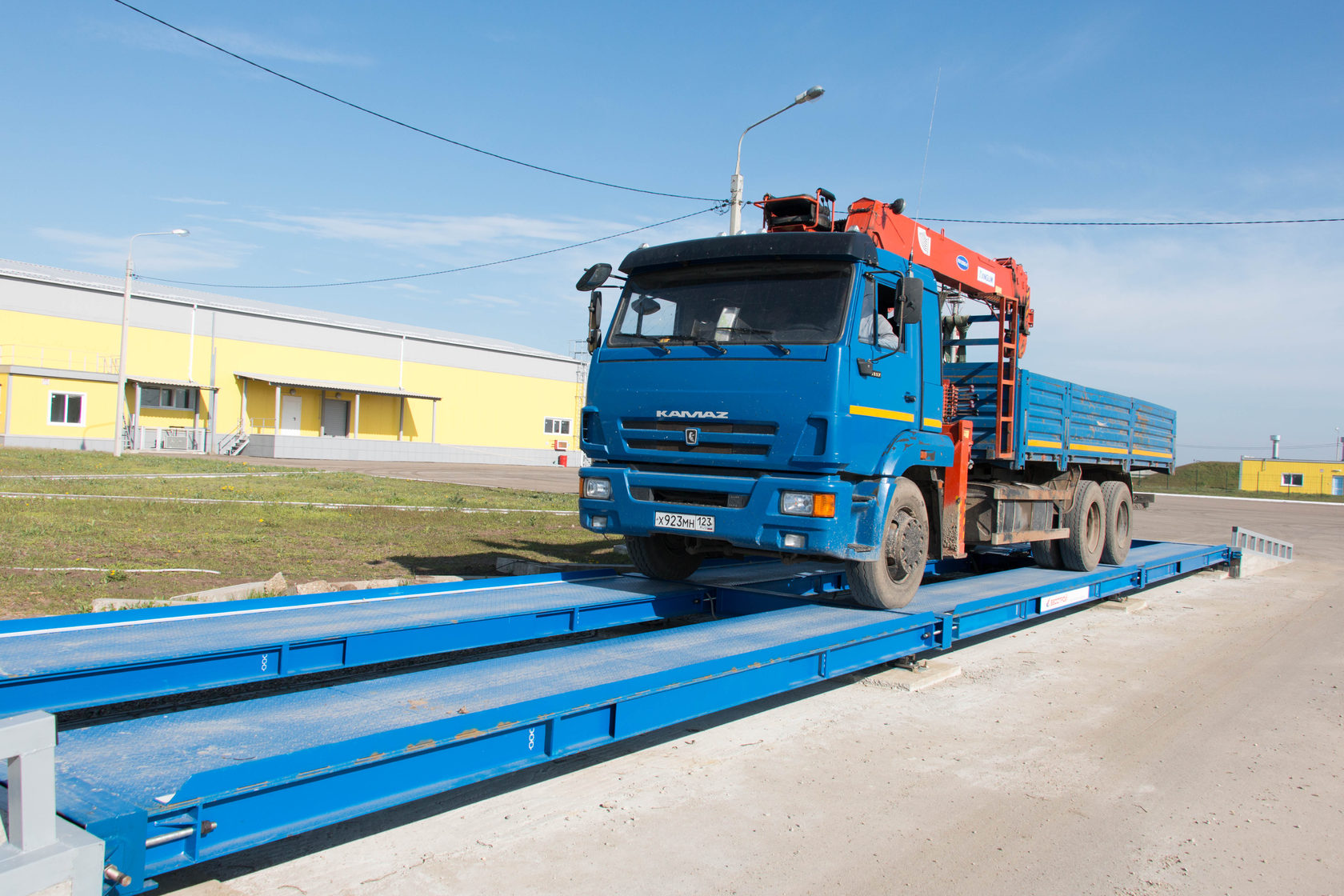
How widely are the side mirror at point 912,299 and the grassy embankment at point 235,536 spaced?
6.12 meters

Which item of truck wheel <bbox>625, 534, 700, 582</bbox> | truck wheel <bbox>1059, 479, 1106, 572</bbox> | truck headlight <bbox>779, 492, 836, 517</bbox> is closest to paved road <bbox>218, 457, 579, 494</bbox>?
truck wheel <bbox>1059, 479, 1106, 572</bbox>

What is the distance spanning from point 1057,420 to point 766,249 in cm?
488

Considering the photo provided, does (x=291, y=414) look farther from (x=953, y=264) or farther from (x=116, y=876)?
(x=116, y=876)

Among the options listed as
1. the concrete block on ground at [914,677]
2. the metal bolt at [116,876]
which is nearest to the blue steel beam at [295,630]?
the concrete block on ground at [914,677]

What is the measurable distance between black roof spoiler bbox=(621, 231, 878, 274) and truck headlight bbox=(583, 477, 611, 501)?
1648mm

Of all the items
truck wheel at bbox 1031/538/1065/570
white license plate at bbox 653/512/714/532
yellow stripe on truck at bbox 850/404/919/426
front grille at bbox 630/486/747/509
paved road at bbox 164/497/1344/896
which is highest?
yellow stripe on truck at bbox 850/404/919/426

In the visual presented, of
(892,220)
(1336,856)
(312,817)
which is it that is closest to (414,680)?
(312,817)

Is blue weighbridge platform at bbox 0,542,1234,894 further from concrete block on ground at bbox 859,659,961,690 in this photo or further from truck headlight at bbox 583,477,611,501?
truck headlight at bbox 583,477,611,501

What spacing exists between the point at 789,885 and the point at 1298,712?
456cm

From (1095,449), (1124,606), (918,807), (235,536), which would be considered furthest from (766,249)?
(235,536)

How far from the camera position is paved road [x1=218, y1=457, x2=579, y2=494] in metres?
28.2

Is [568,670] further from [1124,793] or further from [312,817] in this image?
[1124,793]

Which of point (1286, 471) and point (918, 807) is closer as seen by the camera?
point (918, 807)

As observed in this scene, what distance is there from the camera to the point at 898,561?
6938 mm
